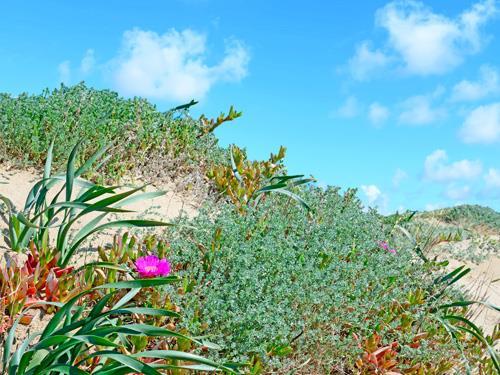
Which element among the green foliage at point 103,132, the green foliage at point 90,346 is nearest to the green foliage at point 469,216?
the green foliage at point 103,132

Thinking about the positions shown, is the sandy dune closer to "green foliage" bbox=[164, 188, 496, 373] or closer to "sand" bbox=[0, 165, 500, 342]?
"sand" bbox=[0, 165, 500, 342]

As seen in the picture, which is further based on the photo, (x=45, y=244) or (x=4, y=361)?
(x=45, y=244)

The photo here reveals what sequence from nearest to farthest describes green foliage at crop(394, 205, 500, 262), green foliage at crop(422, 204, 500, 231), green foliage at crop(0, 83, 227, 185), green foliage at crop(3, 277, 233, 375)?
green foliage at crop(3, 277, 233, 375), green foliage at crop(0, 83, 227, 185), green foliage at crop(394, 205, 500, 262), green foliage at crop(422, 204, 500, 231)

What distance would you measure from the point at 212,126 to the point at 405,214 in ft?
9.38

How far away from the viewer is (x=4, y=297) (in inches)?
151

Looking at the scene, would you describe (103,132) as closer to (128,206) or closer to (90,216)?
(128,206)

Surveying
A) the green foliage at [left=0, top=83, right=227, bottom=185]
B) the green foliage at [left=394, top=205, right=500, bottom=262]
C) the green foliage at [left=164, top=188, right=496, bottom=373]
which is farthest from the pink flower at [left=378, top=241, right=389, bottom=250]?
the green foliage at [left=0, top=83, right=227, bottom=185]

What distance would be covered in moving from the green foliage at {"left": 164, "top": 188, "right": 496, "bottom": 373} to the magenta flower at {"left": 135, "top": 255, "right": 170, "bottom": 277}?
0.48ft

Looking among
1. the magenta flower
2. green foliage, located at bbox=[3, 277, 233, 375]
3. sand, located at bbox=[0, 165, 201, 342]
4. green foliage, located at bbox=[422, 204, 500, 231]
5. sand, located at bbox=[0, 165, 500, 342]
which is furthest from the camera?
green foliage, located at bbox=[422, 204, 500, 231]

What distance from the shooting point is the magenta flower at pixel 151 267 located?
420cm

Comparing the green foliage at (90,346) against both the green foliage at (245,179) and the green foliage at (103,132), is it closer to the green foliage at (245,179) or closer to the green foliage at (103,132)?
the green foliage at (245,179)

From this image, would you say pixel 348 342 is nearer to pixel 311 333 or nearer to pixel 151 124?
pixel 311 333

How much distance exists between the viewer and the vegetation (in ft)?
11.4


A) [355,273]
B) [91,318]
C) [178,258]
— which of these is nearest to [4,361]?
[91,318]
